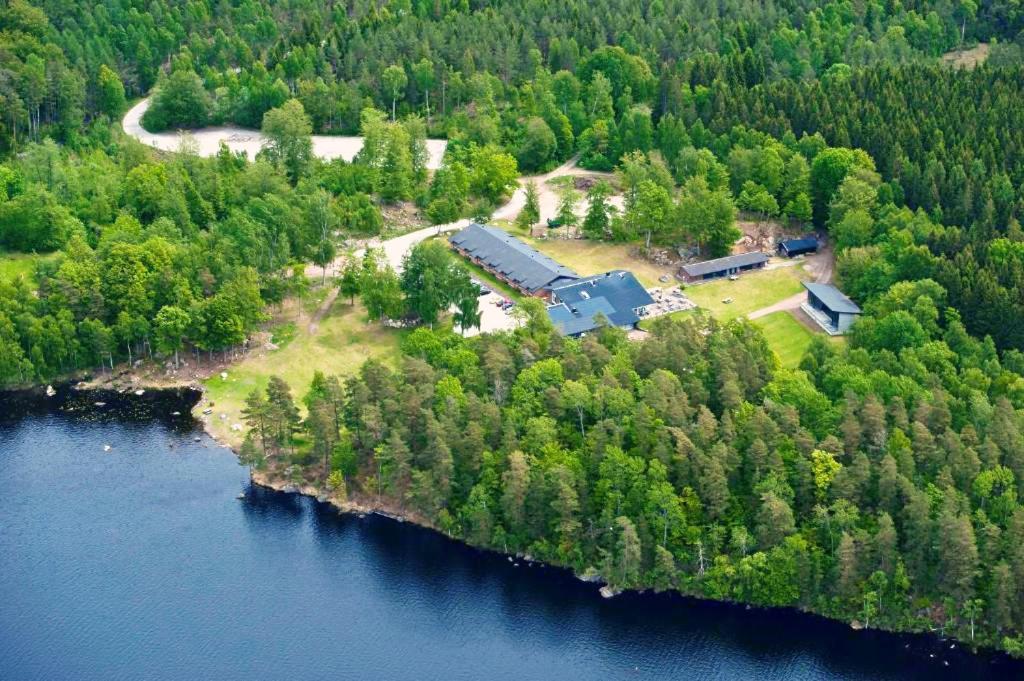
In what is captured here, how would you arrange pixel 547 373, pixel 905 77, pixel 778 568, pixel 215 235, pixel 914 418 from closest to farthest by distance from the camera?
pixel 778 568
pixel 914 418
pixel 547 373
pixel 215 235
pixel 905 77

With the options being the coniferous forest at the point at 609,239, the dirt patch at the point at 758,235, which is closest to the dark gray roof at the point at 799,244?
the dirt patch at the point at 758,235

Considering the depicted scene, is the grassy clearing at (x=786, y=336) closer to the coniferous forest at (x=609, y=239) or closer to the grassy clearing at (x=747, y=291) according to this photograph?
the grassy clearing at (x=747, y=291)

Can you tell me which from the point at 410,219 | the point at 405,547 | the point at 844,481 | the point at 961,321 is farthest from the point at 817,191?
the point at 405,547

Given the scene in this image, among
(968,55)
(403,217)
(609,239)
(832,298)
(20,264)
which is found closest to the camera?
(832,298)

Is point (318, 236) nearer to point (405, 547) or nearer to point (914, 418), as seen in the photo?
point (405, 547)

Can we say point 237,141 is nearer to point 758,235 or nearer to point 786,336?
point 758,235

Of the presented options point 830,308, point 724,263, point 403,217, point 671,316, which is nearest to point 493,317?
point 671,316
